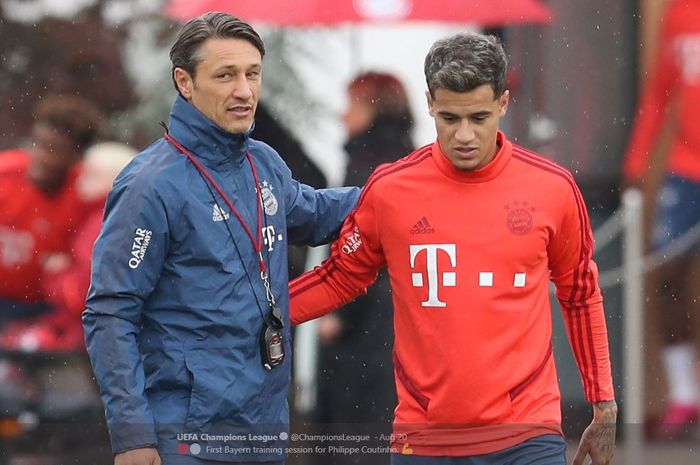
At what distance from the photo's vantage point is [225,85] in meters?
4.61

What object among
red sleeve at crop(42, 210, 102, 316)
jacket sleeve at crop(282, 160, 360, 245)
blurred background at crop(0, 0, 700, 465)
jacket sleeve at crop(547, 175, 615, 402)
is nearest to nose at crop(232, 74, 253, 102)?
jacket sleeve at crop(282, 160, 360, 245)

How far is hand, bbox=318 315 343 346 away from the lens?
7.21m

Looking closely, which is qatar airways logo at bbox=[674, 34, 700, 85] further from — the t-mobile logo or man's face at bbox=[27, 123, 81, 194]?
the t-mobile logo

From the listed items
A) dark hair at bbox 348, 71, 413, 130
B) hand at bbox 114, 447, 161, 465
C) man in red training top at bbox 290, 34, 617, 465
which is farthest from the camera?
dark hair at bbox 348, 71, 413, 130

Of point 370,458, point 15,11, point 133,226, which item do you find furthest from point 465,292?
point 15,11

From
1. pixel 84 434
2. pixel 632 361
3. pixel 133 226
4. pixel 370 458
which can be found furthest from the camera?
pixel 632 361

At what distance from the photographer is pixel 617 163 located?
809 cm

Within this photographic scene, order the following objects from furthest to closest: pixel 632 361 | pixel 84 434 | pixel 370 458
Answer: pixel 632 361 < pixel 84 434 < pixel 370 458

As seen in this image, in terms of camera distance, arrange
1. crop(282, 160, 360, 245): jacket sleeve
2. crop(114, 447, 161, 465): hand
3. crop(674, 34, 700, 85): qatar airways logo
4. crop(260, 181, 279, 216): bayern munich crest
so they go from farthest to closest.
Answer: crop(674, 34, 700, 85): qatar airways logo
crop(282, 160, 360, 245): jacket sleeve
crop(260, 181, 279, 216): bayern munich crest
crop(114, 447, 161, 465): hand

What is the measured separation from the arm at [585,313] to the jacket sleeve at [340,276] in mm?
551

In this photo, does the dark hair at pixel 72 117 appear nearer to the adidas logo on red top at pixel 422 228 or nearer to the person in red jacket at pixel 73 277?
the person in red jacket at pixel 73 277

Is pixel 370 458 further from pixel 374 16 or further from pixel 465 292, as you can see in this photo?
pixel 374 16

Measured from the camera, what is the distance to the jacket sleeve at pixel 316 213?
4.95 m

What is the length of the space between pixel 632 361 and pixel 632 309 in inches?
9.9
